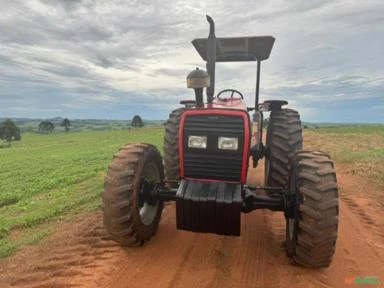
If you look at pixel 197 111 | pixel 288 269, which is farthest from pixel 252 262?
pixel 197 111

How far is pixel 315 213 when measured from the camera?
4.14m

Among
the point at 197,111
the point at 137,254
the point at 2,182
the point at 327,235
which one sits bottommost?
the point at 2,182

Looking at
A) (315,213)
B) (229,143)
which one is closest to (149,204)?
(229,143)

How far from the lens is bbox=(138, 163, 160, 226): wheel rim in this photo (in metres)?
5.27

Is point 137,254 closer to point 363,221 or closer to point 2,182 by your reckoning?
point 363,221

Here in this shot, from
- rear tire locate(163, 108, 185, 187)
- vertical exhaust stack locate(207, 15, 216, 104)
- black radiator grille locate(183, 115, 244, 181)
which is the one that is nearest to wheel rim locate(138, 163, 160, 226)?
black radiator grille locate(183, 115, 244, 181)

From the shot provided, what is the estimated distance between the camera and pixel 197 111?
198 inches

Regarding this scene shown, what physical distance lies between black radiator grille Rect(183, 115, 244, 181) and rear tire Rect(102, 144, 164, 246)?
64 centimetres

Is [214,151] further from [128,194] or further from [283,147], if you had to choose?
[283,147]

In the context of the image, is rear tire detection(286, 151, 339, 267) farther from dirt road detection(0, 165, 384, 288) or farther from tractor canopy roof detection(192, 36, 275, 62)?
tractor canopy roof detection(192, 36, 275, 62)

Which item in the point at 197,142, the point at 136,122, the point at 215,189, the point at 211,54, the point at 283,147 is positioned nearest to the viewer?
the point at 215,189

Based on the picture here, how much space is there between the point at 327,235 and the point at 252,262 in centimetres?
102

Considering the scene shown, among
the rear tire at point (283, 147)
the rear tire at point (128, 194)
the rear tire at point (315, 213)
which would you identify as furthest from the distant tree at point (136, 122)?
the rear tire at point (315, 213)

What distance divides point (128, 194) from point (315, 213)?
217cm
